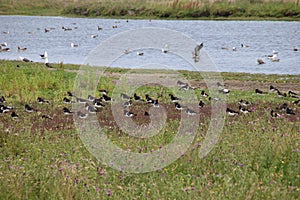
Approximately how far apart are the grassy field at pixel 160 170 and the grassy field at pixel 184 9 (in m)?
38.0

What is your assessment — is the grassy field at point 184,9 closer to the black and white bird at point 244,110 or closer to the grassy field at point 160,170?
the black and white bird at point 244,110

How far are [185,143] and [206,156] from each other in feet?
2.73

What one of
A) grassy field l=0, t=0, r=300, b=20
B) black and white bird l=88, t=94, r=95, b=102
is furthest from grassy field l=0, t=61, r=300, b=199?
grassy field l=0, t=0, r=300, b=20

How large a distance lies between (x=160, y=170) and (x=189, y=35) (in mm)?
33501

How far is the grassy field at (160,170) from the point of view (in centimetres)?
694

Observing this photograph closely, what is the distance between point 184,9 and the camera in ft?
177

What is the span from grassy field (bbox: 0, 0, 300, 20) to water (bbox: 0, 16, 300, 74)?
1.89m

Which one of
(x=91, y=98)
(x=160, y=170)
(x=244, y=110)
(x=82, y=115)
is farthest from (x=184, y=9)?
(x=160, y=170)

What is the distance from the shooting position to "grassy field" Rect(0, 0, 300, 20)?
50000 mm

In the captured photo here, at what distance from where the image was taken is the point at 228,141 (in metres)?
9.30

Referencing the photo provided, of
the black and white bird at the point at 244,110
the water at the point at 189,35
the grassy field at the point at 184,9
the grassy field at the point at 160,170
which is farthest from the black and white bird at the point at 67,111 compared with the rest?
A: the grassy field at the point at 184,9

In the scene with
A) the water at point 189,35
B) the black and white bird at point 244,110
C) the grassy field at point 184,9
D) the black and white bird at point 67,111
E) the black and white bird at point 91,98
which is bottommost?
the water at point 189,35

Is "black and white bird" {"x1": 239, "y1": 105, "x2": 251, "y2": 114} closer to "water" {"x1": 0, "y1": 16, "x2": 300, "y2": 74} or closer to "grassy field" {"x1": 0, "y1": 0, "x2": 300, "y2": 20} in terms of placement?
"water" {"x1": 0, "y1": 16, "x2": 300, "y2": 74}

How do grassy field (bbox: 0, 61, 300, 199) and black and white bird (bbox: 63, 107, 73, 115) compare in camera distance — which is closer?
grassy field (bbox: 0, 61, 300, 199)
